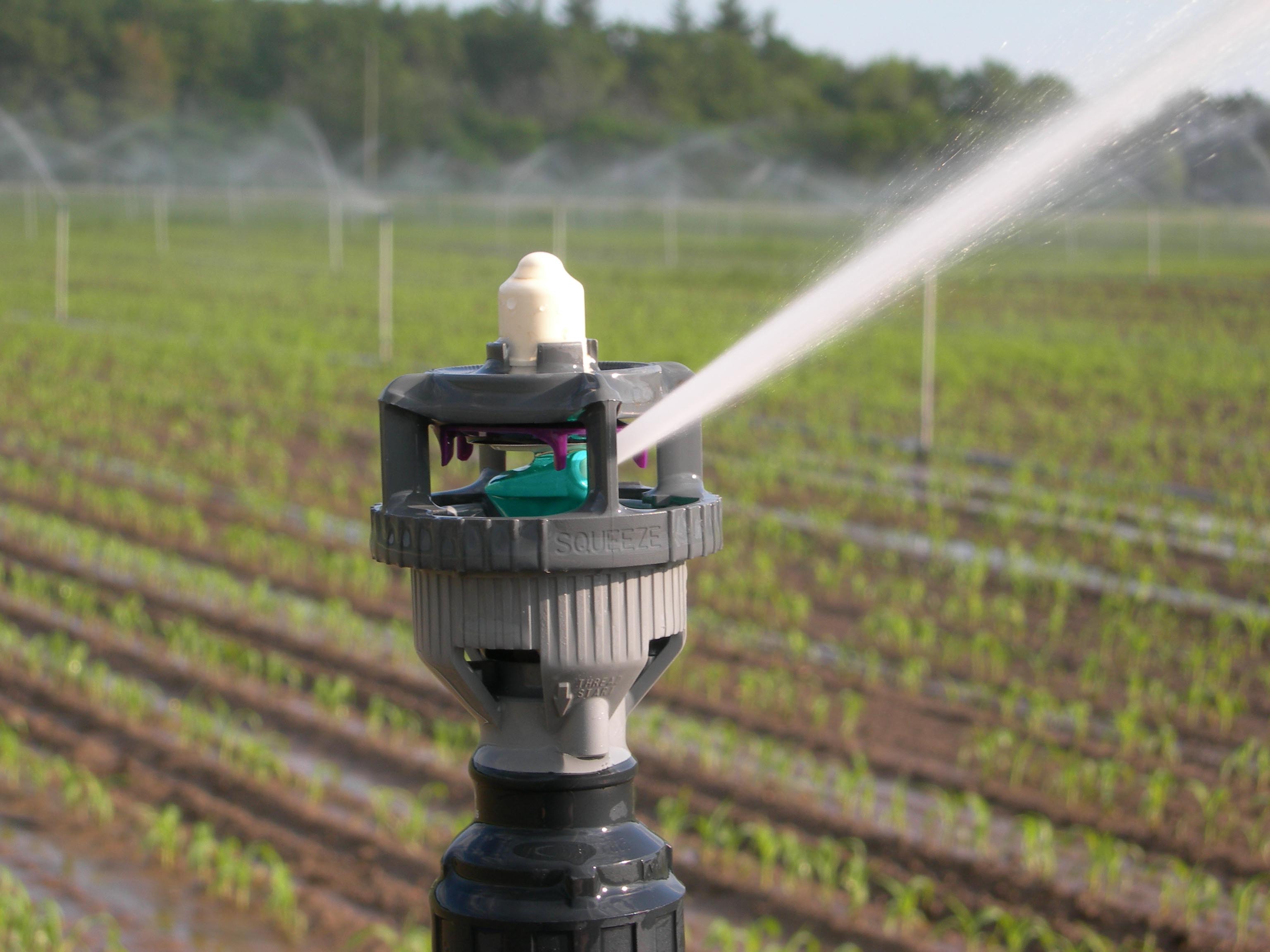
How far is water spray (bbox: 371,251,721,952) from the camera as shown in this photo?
81cm

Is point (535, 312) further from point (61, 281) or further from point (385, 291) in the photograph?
point (61, 281)

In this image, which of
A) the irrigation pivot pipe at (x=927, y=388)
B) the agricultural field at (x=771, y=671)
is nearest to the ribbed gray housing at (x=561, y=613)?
the agricultural field at (x=771, y=671)

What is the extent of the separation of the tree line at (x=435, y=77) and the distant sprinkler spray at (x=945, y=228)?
137 ft

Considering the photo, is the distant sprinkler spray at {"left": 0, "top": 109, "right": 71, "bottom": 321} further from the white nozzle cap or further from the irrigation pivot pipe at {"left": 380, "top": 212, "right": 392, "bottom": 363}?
the white nozzle cap

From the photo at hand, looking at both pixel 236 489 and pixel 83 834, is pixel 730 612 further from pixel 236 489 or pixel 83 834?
pixel 236 489

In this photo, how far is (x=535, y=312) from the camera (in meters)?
0.85

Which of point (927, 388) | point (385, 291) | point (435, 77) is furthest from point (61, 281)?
point (435, 77)

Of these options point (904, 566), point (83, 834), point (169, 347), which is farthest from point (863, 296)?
point (169, 347)

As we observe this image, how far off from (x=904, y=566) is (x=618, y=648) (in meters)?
6.58

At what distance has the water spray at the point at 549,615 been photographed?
0.81m

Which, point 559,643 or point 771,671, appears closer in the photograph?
point 559,643

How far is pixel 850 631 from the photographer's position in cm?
634

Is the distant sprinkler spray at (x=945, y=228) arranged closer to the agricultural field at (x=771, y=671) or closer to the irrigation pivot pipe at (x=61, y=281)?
the agricultural field at (x=771, y=671)

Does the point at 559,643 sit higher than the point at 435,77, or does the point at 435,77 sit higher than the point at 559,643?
the point at 435,77
